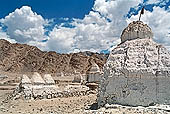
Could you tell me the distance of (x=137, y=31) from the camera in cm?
1225

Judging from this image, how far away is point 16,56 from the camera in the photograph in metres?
91.6

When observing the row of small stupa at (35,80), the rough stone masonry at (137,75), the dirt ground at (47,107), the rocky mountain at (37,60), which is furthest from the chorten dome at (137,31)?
the rocky mountain at (37,60)

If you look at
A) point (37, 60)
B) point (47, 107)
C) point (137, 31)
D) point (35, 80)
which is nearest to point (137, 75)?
point (137, 31)

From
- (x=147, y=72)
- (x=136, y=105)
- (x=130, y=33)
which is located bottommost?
(x=136, y=105)

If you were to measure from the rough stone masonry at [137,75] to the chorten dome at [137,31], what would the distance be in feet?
0.17

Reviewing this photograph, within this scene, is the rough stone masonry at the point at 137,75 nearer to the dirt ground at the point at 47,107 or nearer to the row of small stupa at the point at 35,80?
the dirt ground at the point at 47,107

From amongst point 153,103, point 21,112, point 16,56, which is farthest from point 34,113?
point 16,56

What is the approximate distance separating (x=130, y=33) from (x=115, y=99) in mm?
3861

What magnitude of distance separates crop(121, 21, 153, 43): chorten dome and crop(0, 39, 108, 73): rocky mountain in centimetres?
6903

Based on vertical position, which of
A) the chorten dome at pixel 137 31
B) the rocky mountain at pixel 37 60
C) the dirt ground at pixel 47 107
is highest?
the rocky mountain at pixel 37 60

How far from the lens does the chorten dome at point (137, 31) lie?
12250 mm

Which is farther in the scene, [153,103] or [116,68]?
[116,68]

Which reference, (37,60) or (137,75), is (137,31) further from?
(37,60)

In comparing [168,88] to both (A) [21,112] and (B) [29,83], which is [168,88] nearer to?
(A) [21,112]
